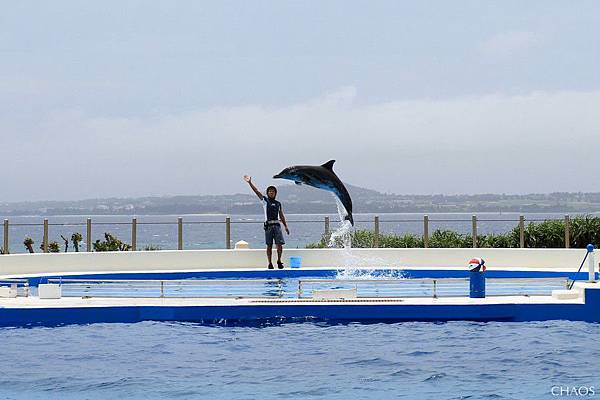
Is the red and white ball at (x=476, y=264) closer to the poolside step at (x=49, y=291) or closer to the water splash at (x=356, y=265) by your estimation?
the water splash at (x=356, y=265)

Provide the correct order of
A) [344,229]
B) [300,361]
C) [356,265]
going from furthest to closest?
[344,229] → [356,265] → [300,361]

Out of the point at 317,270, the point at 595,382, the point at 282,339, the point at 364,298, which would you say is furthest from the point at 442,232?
the point at 595,382

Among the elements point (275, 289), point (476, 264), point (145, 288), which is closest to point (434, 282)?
point (476, 264)

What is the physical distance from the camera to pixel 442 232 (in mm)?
25406

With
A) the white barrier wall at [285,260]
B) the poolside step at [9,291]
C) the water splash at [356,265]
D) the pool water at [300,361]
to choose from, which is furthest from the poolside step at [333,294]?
the white barrier wall at [285,260]

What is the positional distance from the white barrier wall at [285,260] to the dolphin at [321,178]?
226cm

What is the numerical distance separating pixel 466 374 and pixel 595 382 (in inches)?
46.5

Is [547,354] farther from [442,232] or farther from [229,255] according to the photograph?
[442,232]

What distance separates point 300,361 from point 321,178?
732 cm

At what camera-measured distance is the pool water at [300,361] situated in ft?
28.7

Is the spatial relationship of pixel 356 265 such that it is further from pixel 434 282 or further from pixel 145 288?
pixel 145 288

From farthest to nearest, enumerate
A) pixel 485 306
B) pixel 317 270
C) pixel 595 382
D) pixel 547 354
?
pixel 317 270 → pixel 485 306 → pixel 547 354 → pixel 595 382

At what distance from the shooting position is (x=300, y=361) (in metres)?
9.93

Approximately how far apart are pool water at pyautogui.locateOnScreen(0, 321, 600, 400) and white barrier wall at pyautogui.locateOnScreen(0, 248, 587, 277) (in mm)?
7079
